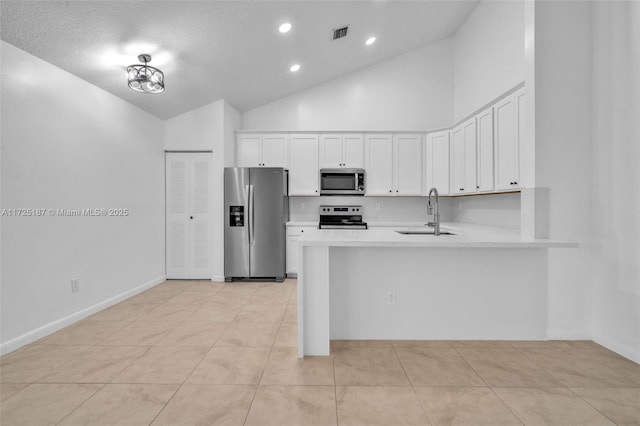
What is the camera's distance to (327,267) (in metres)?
2.37

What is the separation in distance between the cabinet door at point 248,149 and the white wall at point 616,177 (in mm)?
4204

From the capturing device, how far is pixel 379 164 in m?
5.02

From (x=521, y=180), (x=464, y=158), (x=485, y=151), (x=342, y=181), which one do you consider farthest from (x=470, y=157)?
(x=342, y=181)

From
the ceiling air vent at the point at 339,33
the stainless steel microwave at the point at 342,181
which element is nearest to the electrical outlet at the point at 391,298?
the stainless steel microwave at the point at 342,181

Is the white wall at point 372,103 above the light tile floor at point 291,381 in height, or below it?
above

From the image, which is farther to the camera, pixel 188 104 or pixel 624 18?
pixel 188 104

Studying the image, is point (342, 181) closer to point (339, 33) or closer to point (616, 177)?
point (339, 33)

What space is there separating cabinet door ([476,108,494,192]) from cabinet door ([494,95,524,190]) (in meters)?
0.11

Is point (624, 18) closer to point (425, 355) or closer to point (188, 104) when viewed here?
point (425, 355)

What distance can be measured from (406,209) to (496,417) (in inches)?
154

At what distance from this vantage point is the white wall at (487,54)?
3.51 metres

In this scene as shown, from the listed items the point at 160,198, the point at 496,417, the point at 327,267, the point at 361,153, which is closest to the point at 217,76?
the point at 160,198

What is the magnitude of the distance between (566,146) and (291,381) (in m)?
2.92

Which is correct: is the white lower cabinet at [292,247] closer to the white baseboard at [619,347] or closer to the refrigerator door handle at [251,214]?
the refrigerator door handle at [251,214]
